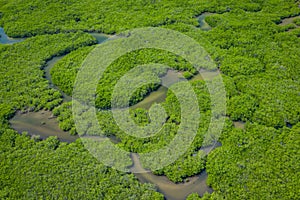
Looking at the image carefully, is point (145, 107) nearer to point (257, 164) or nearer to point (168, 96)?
point (168, 96)

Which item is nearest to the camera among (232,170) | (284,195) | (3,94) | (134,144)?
(284,195)

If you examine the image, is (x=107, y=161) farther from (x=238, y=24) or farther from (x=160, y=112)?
(x=238, y=24)

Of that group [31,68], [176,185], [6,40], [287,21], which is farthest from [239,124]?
[6,40]

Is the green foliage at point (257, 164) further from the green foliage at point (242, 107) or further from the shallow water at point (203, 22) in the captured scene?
the shallow water at point (203, 22)

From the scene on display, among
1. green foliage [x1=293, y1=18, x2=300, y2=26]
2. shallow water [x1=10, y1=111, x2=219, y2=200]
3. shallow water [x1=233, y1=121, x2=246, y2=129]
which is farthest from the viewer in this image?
green foliage [x1=293, y1=18, x2=300, y2=26]

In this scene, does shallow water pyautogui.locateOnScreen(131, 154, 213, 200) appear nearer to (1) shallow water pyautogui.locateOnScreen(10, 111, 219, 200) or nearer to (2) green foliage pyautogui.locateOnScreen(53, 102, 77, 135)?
(1) shallow water pyautogui.locateOnScreen(10, 111, 219, 200)

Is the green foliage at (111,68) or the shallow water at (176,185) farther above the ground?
the green foliage at (111,68)

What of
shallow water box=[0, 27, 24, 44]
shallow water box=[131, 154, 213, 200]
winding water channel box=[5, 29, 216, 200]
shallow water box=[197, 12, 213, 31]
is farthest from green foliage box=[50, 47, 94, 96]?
shallow water box=[197, 12, 213, 31]

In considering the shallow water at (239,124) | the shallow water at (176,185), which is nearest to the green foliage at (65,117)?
the shallow water at (176,185)

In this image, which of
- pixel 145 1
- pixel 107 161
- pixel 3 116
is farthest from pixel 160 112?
pixel 145 1
